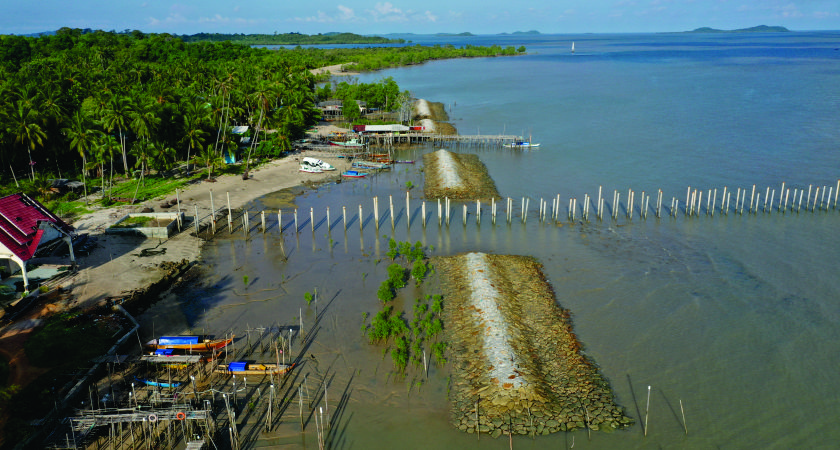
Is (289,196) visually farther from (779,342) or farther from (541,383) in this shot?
(779,342)

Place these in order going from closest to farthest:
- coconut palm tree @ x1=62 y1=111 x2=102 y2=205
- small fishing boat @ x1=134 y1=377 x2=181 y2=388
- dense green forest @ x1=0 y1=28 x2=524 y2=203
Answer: small fishing boat @ x1=134 y1=377 x2=181 y2=388
coconut palm tree @ x1=62 y1=111 x2=102 y2=205
dense green forest @ x1=0 y1=28 x2=524 y2=203

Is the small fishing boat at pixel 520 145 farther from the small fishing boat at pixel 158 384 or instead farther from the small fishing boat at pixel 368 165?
the small fishing boat at pixel 158 384

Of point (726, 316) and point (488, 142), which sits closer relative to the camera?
point (726, 316)

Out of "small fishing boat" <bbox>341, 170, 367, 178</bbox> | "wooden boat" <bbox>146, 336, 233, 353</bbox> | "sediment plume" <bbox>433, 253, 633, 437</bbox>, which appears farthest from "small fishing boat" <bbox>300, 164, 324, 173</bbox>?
"wooden boat" <bbox>146, 336, 233, 353</bbox>

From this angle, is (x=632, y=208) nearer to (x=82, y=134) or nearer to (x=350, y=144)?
(x=350, y=144)

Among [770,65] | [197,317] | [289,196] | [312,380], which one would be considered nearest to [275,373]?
[312,380]

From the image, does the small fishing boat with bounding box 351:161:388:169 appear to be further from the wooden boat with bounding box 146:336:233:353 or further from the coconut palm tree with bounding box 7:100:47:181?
the wooden boat with bounding box 146:336:233:353

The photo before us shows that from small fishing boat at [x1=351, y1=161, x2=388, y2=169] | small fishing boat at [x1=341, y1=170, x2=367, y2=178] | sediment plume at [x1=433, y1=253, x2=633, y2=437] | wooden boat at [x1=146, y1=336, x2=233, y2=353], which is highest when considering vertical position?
small fishing boat at [x1=351, y1=161, x2=388, y2=169]
